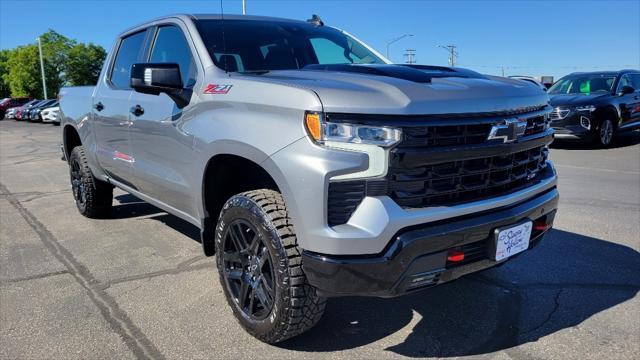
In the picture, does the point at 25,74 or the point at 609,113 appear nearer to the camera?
the point at 609,113

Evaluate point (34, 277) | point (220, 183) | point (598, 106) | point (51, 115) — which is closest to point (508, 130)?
point (220, 183)

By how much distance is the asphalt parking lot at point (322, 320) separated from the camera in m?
2.84

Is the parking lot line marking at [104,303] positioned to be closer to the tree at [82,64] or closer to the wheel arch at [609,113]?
the wheel arch at [609,113]

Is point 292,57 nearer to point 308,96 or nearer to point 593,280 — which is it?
point 308,96

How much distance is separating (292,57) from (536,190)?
6.37ft

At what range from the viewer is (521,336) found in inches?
115

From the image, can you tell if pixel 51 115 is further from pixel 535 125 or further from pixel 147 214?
pixel 535 125

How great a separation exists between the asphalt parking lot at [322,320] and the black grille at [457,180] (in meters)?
0.88

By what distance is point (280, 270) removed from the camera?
2.50 meters

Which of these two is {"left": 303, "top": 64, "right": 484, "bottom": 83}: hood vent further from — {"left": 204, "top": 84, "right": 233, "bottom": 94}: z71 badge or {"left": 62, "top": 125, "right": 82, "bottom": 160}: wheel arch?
{"left": 62, "top": 125, "right": 82, "bottom": 160}: wheel arch

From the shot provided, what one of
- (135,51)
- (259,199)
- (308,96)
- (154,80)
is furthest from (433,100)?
(135,51)

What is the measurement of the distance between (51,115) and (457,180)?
108ft

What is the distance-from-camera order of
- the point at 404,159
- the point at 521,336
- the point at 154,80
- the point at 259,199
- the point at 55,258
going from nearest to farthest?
1. the point at 404,159
2. the point at 259,199
3. the point at 521,336
4. the point at 154,80
5. the point at 55,258

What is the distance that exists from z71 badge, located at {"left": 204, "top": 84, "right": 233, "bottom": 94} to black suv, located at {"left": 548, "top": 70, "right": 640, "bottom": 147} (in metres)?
10.1
